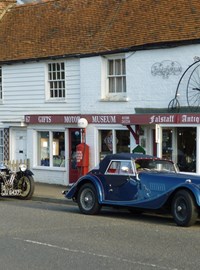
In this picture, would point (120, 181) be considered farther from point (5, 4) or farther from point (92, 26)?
point (5, 4)

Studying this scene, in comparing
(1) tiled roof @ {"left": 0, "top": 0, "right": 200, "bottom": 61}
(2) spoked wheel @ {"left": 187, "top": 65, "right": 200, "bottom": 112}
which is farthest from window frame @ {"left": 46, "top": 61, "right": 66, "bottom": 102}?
(2) spoked wheel @ {"left": 187, "top": 65, "right": 200, "bottom": 112}

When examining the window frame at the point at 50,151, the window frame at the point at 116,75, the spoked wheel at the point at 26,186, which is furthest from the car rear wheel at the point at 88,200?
the window frame at the point at 50,151

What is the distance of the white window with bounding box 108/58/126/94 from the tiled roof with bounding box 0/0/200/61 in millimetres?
543

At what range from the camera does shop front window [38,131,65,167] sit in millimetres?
22055

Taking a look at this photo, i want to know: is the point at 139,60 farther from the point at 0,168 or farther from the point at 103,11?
the point at 0,168

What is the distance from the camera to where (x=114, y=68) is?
2012 cm

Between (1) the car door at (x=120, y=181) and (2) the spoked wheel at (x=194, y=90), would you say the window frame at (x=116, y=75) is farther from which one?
(1) the car door at (x=120, y=181)

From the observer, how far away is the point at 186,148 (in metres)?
17.8

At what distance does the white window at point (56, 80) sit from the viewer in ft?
71.1

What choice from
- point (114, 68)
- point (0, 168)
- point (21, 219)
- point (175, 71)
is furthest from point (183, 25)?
point (21, 219)

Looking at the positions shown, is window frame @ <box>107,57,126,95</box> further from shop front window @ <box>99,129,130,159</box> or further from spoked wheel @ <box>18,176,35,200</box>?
spoked wheel @ <box>18,176,35,200</box>

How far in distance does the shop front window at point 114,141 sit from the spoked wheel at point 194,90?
288 cm

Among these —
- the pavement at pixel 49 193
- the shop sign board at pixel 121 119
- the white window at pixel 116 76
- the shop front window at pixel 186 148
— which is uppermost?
the white window at pixel 116 76

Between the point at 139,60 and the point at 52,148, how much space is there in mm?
5292
